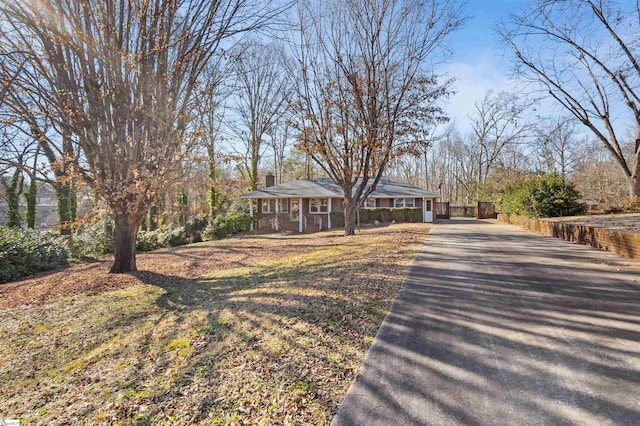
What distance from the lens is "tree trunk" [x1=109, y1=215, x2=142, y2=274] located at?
8617 millimetres

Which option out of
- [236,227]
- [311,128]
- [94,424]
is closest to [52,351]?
[94,424]

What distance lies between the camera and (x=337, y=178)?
52.0ft

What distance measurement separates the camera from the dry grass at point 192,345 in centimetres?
284

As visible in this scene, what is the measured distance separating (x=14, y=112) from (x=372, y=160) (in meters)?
11.8

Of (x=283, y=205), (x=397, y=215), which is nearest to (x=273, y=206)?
(x=283, y=205)

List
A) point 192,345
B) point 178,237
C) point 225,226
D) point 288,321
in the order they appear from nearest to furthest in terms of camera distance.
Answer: point 192,345
point 288,321
point 178,237
point 225,226

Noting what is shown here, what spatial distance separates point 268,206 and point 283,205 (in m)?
1.23

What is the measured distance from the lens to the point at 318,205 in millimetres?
24719

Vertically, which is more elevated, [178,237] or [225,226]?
[225,226]

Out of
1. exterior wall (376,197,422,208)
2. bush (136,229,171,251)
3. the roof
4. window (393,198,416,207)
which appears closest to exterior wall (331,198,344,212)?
the roof

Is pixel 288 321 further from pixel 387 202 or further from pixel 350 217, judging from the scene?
pixel 387 202

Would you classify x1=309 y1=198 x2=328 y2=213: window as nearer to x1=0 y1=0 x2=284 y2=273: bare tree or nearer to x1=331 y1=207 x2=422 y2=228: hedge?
x1=331 y1=207 x2=422 y2=228: hedge

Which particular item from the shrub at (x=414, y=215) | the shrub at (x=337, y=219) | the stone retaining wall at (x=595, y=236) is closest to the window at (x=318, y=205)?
the shrub at (x=337, y=219)

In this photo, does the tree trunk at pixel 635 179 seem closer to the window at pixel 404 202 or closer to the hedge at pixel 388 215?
the hedge at pixel 388 215
